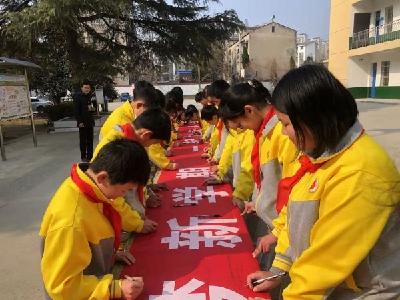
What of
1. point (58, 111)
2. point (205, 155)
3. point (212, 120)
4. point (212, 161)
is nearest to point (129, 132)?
point (212, 161)

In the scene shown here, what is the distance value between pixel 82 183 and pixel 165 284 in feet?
1.60

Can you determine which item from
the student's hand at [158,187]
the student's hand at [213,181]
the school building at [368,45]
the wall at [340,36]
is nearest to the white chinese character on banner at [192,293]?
the student's hand at [158,187]

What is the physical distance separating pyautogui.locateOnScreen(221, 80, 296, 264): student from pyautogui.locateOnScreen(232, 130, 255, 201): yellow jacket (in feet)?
0.48

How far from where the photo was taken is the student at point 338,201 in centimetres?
105

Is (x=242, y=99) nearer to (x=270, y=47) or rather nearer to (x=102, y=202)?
(x=102, y=202)

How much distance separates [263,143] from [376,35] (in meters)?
21.6

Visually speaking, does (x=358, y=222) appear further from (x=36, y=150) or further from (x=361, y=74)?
(x=361, y=74)

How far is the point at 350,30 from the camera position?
23.5 m

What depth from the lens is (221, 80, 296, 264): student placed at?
6.73ft

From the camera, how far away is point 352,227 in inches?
41.4

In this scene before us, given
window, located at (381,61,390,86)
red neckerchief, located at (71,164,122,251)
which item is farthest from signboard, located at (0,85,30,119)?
window, located at (381,61,390,86)

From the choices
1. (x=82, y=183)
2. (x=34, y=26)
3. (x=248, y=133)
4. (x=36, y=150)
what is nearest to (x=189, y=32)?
(x=34, y=26)

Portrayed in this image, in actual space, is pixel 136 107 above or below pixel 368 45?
below

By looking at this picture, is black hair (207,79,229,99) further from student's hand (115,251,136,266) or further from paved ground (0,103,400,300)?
student's hand (115,251,136,266)
